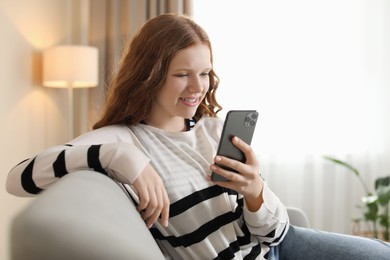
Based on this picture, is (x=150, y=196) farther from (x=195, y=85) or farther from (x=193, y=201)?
(x=195, y=85)

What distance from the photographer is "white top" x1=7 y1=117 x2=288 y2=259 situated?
4.40 ft

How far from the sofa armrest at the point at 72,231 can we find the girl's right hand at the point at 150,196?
27cm

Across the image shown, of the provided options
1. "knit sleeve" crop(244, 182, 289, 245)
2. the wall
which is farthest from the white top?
the wall

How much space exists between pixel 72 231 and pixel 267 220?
855mm

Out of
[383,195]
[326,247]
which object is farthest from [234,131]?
[383,195]

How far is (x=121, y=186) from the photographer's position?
1.20 m

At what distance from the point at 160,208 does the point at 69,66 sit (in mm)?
2464

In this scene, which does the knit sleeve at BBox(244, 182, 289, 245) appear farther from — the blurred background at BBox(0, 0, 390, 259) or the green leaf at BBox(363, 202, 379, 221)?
the blurred background at BBox(0, 0, 390, 259)

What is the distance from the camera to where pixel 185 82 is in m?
1.42

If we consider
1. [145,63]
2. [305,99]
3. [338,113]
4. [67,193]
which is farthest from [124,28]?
[67,193]

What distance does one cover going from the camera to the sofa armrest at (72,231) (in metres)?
0.63

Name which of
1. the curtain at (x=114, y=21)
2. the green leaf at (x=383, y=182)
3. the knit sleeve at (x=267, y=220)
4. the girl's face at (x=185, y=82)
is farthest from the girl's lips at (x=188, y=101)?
the curtain at (x=114, y=21)

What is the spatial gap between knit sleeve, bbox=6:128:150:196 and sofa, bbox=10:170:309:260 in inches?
11.0

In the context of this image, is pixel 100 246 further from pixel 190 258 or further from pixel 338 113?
pixel 338 113
